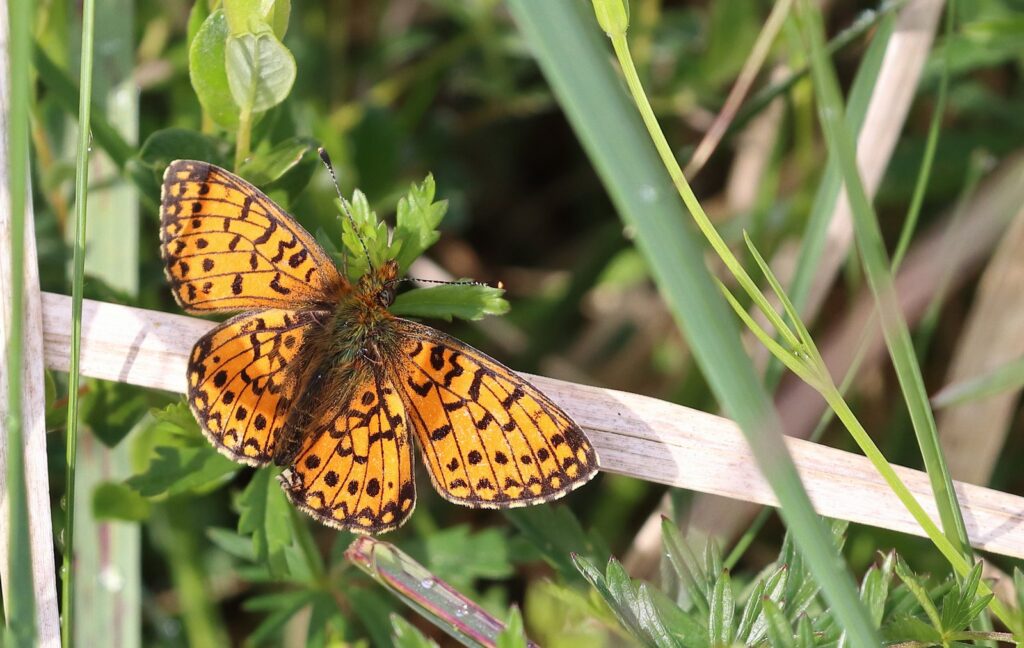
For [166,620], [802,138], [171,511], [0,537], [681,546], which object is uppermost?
[802,138]

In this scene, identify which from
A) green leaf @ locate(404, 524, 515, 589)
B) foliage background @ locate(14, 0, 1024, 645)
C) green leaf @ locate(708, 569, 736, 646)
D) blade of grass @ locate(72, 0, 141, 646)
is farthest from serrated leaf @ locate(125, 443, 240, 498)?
green leaf @ locate(708, 569, 736, 646)

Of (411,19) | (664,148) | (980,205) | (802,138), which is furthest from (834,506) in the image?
(411,19)

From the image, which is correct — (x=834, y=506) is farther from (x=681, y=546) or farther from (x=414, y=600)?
(x=414, y=600)

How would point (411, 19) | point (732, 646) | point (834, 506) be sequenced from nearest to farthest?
point (732, 646)
point (834, 506)
point (411, 19)

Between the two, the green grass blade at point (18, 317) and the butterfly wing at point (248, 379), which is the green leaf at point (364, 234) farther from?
the green grass blade at point (18, 317)

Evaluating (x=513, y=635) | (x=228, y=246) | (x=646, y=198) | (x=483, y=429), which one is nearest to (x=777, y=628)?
(x=513, y=635)

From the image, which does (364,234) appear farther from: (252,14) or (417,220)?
(252,14)
